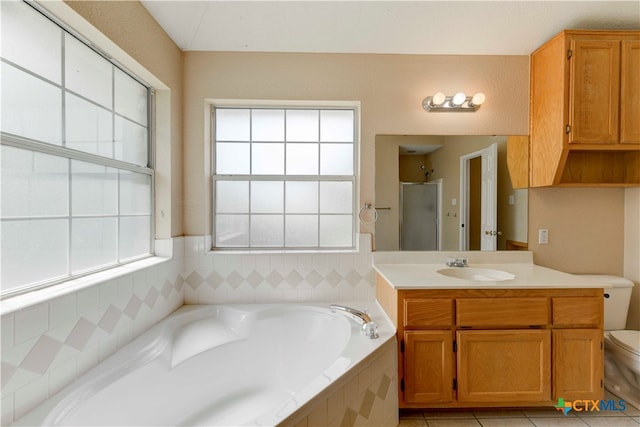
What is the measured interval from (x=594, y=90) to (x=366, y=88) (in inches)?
59.4

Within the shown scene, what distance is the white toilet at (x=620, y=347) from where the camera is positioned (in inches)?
70.9

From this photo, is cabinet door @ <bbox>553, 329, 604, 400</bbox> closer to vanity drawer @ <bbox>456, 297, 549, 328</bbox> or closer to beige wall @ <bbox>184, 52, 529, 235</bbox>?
vanity drawer @ <bbox>456, 297, 549, 328</bbox>

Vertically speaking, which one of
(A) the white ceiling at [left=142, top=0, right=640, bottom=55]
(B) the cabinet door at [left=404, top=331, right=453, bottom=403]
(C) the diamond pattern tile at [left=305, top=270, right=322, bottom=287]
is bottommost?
(B) the cabinet door at [left=404, top=331, right=453, bottom=403]

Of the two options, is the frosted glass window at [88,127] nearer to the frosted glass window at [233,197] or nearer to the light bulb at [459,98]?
the frosted glass window at [233,197]

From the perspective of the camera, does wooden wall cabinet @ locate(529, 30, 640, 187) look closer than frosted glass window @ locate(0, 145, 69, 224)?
No

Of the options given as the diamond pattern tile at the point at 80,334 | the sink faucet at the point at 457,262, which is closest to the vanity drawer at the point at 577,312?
the sink faucet at the point at 457,262

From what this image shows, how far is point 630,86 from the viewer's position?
1.92 metres

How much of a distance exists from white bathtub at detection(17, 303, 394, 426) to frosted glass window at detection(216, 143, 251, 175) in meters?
1.06

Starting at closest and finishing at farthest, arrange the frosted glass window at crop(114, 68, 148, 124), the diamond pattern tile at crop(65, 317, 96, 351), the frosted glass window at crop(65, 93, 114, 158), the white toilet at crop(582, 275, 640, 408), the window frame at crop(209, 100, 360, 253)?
the diamond pattern tile at crop(65, 317, 96, 351)
the frosted glass window at crop(65, 93, 114, 158)
the frosted glass window at crop(114, 68, 148, 124)
the white toilet at crop(582, 275, 640, 408)
the window frame at crop(209, 100, 360, 253)

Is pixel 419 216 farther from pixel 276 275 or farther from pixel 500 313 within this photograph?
pixel 276 275

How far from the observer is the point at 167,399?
148 cm

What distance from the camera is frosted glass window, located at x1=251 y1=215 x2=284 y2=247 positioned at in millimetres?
2371

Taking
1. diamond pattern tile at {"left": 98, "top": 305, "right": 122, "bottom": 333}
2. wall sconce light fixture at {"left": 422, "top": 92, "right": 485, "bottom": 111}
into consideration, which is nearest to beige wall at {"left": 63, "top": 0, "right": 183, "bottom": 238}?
diamond pattern tile at {"left": 98, "top": 305, "right": 122, "bottom": 333}

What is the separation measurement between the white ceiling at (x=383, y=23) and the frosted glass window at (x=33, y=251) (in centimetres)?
137
